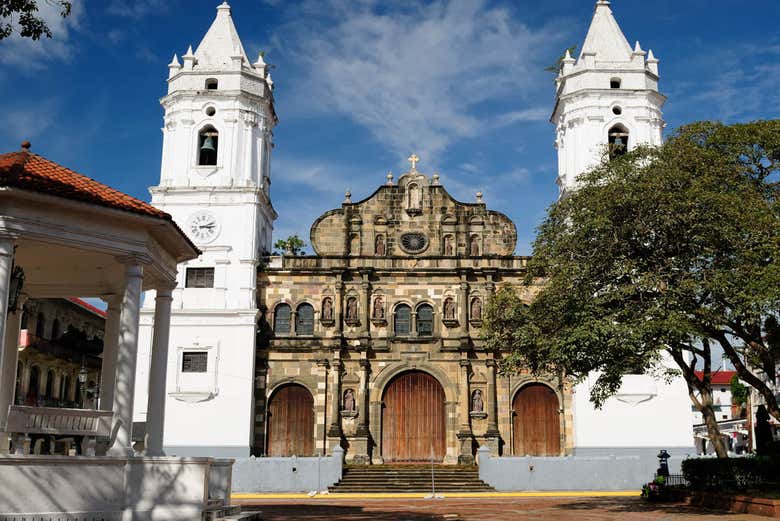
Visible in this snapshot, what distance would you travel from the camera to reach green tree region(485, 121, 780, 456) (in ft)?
60.4

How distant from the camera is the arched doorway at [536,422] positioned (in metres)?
33.8

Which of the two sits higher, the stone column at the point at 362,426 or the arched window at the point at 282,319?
the arched window at the point at 282,319

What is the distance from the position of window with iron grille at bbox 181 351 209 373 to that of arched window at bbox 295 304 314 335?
415cm

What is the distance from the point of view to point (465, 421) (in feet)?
111

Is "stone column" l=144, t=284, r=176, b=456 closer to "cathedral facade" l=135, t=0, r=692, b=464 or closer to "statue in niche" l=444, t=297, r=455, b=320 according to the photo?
"cathedral facade" l=135, t=0, r=692, b=464

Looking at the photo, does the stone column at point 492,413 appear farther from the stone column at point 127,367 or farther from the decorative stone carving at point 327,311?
the stone column at point 127,367

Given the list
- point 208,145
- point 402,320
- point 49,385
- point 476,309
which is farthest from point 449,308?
point 49,385

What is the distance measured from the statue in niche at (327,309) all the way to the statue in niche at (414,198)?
570 centimetres

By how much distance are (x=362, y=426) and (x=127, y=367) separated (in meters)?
20.3

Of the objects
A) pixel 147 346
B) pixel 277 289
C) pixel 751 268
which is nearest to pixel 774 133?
pixel 751 268

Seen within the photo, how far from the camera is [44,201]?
13195 millimetres

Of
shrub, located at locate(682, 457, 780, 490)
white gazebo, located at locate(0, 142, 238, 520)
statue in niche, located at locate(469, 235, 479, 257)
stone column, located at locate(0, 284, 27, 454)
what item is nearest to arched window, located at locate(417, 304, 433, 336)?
statue in niche, located at locate(469, 235, 479, 257)

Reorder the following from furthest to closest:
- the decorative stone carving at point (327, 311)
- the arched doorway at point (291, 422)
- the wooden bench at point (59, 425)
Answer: the decorative stone carving at point (327, 311)
the arched doorway at point (291, 422)
the wooden bench at point (59, 425)

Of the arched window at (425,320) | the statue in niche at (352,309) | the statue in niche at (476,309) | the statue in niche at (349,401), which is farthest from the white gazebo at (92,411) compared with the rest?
the statue in niche at (476,309)
